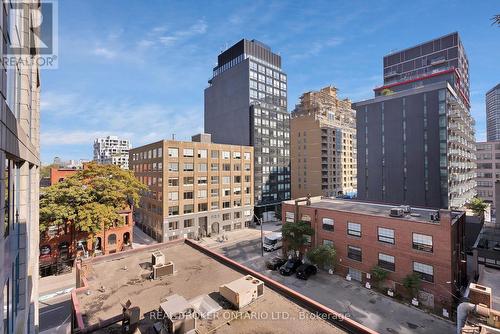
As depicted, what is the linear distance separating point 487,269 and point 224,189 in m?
46.1

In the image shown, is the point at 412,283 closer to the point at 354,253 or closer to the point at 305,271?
the point at 354,253

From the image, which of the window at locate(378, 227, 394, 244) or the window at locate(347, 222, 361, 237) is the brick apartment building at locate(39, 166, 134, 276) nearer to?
the window at locate(347, 222, 361, 237)

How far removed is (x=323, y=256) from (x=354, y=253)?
408 cm

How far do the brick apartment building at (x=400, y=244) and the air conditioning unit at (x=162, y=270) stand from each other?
2415 cm

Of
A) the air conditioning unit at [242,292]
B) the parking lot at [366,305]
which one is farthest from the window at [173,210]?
the air conditioning unit at [242,292]

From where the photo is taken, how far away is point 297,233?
3631cm

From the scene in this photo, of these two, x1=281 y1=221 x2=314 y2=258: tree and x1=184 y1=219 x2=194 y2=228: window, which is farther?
x1=184 y1=219 x2=194 y2=228: window

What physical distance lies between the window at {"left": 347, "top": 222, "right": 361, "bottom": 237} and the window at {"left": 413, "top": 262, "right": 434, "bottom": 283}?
22.0ft

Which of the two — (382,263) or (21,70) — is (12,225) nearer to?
(21,70)

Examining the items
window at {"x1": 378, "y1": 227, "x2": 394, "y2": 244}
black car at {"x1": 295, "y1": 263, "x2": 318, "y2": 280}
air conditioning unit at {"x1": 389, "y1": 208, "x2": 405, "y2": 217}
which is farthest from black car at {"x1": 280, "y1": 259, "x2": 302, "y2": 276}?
air conditioning unit at {"x1": 389, "y1": 208, "x2": 405, "y2": 217}

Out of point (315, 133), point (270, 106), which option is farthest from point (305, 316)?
point (315, 133)

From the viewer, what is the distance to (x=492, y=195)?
82062 mm

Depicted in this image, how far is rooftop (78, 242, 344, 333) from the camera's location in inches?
472

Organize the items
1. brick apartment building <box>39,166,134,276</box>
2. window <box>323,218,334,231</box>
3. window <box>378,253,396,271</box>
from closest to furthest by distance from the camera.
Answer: window <box>378,253,396,271</box> → brick apartment building <box>39,166,134,276</box> → window <box>323,218,334,231</box>
